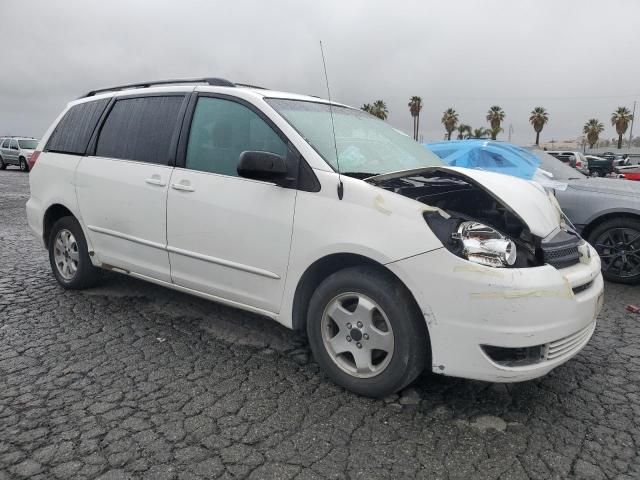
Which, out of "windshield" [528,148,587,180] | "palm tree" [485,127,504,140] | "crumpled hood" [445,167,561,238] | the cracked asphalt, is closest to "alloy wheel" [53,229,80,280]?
the cracked asphalt

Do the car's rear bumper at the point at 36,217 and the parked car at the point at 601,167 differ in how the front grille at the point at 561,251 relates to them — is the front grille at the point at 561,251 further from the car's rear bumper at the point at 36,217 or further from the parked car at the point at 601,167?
the parked car at the point at 601,167

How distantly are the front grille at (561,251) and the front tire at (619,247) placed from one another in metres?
2.80

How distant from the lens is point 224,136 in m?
3.48

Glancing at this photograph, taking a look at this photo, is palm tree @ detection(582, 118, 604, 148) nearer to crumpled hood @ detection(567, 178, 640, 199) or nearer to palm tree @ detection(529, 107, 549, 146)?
palm tree @ detection(529, 107, 549, 146)

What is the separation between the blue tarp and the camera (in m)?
6.45

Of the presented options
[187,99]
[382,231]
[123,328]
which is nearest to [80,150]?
[187,99]

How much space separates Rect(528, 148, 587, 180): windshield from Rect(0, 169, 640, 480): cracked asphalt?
2922mm

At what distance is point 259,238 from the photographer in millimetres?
3119

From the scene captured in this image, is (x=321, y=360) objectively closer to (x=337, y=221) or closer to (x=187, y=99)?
(x=337, y=221)

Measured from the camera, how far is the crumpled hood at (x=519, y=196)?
2818mm

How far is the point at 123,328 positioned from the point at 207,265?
100cm

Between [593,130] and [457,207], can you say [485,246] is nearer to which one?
[457,207]

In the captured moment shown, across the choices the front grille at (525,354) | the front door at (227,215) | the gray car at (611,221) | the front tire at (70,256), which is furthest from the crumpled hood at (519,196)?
the front tire at (70,256)

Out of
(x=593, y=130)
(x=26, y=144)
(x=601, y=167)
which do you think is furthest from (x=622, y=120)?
(x=26, y=144)
